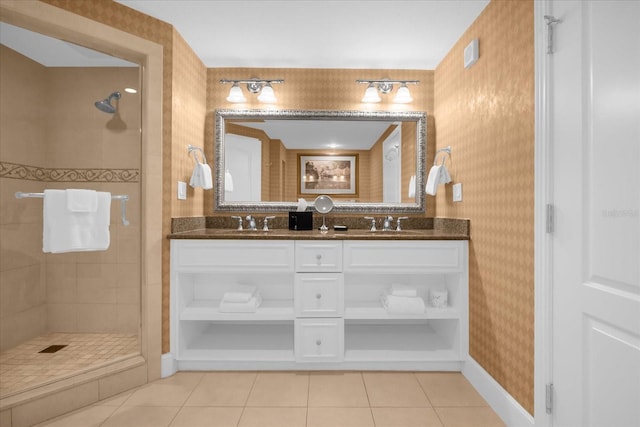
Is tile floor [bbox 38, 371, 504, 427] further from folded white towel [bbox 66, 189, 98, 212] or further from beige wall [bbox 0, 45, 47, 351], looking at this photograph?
folded white towel [bbox 66, 189, 98, 212]

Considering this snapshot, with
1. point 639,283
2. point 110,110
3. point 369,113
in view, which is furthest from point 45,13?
point 639,283

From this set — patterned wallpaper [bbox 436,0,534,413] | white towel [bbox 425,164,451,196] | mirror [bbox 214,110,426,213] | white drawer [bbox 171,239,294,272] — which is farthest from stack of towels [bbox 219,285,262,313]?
white towel [bbox 425,164,451,196]

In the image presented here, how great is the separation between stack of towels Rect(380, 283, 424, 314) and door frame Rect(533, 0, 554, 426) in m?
0.79

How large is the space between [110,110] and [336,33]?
1.84 meters

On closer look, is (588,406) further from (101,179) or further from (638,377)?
(101,179)

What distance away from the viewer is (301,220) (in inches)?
99.0

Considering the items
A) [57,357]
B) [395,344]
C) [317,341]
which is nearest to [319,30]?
[317,341]

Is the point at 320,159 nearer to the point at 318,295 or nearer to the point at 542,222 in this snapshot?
the point at 318,295

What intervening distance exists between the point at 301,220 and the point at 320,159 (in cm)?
58

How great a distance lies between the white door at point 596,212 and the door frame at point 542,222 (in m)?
0.02

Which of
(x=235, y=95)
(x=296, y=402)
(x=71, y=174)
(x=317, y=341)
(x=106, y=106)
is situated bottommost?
(x=296, y=402)

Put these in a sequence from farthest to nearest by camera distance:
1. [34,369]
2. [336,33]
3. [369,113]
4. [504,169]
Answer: [369,113] → [336,33] → [34,369] → [504,169]

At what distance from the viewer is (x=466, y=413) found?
5.83ft

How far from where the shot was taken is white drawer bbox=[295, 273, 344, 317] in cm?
214
